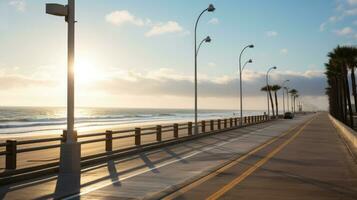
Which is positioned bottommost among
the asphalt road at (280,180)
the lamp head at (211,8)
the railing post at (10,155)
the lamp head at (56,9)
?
the asphalt road at (280,180)

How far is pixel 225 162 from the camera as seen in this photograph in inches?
697

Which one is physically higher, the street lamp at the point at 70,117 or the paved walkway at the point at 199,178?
the street lamp at the point at 70,117

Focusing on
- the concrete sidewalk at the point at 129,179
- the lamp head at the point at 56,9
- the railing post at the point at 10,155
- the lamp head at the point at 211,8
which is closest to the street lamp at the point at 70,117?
the lamp head at the point at 56,9

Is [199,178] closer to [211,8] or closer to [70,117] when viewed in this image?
[70,117]

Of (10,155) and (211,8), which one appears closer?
(10,155)

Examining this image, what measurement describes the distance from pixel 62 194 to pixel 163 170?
194 inches

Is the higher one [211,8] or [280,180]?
[211,8]

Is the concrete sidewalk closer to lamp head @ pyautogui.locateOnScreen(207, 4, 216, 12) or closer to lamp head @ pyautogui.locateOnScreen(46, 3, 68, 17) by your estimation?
lamp head @ pyautogui.locateOnScreen(46, 3, 68, 17)

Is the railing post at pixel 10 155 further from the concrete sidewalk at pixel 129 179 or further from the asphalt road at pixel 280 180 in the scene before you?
the asphalt road at pixel 280 180

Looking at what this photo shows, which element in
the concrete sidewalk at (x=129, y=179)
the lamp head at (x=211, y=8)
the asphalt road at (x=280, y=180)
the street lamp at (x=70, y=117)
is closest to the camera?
the asphalt road at (x=280, y=180)

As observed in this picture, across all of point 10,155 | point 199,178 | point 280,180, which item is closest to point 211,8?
point 199,178

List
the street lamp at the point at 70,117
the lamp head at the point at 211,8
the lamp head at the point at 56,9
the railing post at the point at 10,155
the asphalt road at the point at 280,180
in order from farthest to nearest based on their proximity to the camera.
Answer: the lamp head at the point at 211,8 < the street lamp at the point at 70,117 < the lamp head at the point at 56,9 < the railing post at the point at 10,155 < the asphalt road at the point at 280,180

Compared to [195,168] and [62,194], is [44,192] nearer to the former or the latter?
[62,194]

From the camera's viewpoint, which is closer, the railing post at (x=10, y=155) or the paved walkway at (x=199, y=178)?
the paved walkway at (x=199, y=178)
